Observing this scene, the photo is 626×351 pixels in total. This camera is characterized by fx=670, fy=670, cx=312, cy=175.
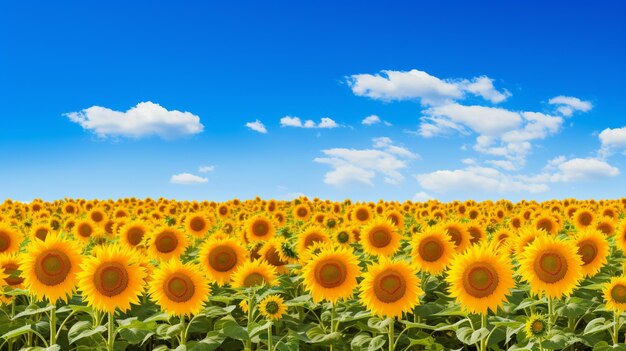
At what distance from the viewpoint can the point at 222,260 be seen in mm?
10008

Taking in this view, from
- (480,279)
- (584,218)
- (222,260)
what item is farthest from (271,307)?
(584,218)

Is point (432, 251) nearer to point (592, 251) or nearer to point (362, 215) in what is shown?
point (592, 251)

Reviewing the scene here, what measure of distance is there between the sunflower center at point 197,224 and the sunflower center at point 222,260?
668cm

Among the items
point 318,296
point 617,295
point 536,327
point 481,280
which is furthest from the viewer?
point 318,296

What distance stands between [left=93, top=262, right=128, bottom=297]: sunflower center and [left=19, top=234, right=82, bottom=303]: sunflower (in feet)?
1.83

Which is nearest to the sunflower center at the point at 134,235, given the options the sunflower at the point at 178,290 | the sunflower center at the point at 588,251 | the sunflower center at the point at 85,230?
the sunflower center at the point at 85,230

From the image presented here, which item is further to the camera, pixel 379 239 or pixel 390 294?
pixel 379 239

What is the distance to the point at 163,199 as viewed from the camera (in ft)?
111

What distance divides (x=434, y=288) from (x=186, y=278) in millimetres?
4336

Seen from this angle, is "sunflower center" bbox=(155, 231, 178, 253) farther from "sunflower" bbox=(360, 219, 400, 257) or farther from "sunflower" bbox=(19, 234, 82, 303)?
"sunflower" bbox=(19, 234, 82, 303)

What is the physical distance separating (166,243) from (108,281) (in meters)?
3.92

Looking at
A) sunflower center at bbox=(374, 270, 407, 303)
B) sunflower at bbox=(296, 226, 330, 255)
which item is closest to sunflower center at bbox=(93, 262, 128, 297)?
sunflower center at bbox=(374, 270, 407, 303)

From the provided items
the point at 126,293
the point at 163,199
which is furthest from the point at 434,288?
the point at 163,199

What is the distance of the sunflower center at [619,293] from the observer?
8523 mm
